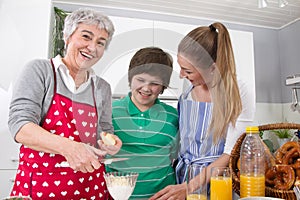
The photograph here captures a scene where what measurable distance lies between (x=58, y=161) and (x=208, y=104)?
51 centimetres

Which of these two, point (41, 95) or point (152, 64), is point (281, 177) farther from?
point (41, 95)

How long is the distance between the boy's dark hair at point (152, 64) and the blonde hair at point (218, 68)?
0.07 meters

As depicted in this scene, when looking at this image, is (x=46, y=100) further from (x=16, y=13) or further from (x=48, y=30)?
(x=16, y=13)

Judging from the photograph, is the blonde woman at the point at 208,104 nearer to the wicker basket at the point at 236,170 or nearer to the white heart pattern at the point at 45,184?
the wicker basket at the point at 236,170

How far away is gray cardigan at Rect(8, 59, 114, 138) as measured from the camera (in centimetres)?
78

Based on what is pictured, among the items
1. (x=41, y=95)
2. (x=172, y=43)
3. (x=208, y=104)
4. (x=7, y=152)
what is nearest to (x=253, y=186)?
(x=208, y=104)

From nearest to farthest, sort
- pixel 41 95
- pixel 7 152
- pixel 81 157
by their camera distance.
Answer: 1. pixel 81 157
2. pixel 41 95
3. pixel 7 152

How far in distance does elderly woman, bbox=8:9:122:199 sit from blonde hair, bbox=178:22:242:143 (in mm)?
274

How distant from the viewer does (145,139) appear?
2.73 ft

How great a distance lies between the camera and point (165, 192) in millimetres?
854

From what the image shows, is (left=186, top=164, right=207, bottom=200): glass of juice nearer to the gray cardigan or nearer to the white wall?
the gray cardigan

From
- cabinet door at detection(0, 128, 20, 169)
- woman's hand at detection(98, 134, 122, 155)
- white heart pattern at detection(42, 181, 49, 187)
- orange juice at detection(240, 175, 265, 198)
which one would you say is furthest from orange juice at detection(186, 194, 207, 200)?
cabinet door at detection(0, 128, 20, 169)

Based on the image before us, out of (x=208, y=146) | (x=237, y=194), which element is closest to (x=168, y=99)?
(x=208, y=146)

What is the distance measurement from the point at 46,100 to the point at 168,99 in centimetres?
38
